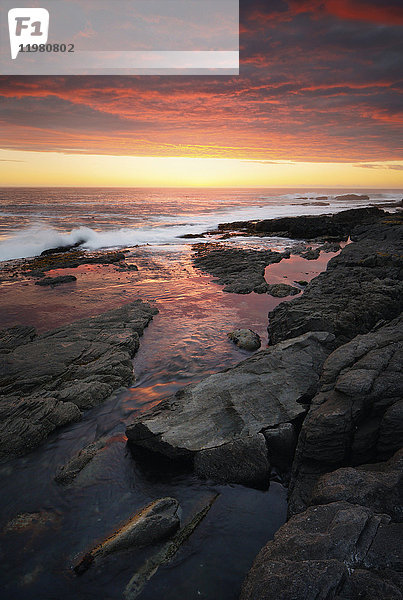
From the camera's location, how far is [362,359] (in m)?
7.96

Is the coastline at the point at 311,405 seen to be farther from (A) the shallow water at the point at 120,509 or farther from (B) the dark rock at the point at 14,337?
(B) the dark rock at the point at 14,337

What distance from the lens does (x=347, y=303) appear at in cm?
1365

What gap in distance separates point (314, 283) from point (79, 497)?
50.4ft

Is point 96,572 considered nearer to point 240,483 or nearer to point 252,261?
point 240,483

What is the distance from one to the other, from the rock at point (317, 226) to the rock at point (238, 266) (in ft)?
58.4

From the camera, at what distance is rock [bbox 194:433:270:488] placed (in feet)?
23.6

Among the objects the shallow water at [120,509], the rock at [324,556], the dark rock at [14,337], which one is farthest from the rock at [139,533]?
the dark rock at [14,337]

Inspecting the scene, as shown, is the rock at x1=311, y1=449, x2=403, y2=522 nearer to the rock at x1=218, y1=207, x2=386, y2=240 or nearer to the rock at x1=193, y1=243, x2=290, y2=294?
the rock at x1=193, y1=243, x2=290, y2=294

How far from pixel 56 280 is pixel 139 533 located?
21.6m

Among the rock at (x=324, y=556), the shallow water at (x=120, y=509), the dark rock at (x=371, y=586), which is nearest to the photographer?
the dark rock at (x=371, y=586)

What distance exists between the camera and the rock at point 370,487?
4.80m

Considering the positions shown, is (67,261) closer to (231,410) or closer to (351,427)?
(231,410)

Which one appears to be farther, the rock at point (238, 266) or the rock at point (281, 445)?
the rock at point (238, 266)

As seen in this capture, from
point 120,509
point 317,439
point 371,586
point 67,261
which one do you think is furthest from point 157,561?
point 67,261
